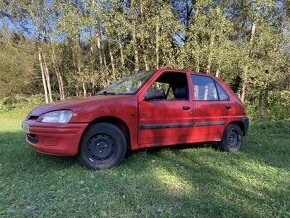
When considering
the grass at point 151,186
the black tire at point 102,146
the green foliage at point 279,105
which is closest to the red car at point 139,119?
the black tire at point 102,146

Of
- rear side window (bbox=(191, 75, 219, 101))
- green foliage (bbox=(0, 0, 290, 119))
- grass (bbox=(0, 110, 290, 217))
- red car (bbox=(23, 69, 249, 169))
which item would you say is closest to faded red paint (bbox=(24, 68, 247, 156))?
red car (bbox=(23, 69, 249, 169))

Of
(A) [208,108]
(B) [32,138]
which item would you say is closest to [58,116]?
(B) [32,138]

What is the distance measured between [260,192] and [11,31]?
18942 mm

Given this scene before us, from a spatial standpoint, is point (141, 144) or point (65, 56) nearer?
point (141, 144)

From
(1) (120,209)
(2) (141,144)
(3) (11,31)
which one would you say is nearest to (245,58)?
(2) (141,144)

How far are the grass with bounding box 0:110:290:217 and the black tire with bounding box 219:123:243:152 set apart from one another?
11.7 inches

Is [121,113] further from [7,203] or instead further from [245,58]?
[245,58]

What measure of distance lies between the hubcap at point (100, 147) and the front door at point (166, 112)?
54 cm

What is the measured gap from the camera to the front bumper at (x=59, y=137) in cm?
496

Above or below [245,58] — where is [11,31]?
above

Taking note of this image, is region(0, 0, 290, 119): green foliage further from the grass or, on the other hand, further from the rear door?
the grass

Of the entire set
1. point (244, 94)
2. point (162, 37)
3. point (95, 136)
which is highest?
point (162, 37)

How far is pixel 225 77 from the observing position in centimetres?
1487

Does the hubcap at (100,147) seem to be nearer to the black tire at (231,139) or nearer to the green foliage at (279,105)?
the black tire at (231,139)
